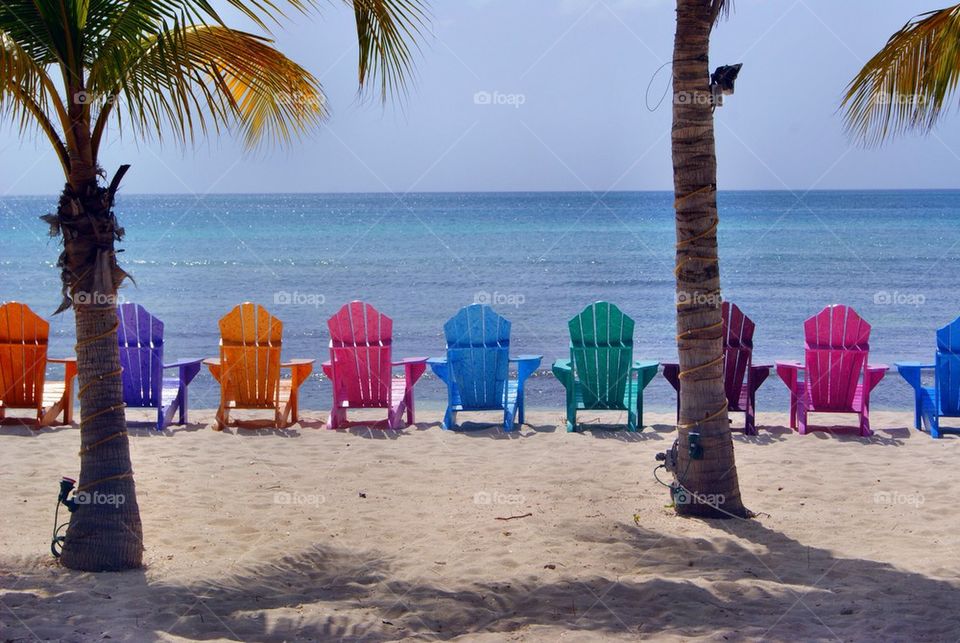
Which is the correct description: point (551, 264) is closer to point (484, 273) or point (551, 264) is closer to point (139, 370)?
point (484, 273)

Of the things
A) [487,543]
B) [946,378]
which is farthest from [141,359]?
[946,378]

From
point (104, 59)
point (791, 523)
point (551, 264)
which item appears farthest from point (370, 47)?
point (551, 264)

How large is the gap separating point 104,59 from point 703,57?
3.19 m

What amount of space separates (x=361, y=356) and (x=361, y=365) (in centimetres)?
8

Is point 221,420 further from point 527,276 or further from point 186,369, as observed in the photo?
point 527,276

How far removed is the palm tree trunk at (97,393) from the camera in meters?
4.71

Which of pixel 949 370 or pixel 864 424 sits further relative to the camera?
pixel 864 424

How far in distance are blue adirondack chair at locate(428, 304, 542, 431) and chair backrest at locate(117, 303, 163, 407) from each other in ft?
7.61

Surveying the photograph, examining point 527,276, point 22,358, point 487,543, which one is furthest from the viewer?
point 527,276

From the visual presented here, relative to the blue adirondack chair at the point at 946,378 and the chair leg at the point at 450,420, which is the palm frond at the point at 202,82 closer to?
the chair leg at the point at 450,420

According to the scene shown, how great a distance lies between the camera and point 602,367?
8.36m

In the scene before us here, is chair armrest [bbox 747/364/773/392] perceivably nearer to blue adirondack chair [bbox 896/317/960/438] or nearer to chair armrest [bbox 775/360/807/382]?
chair armrest [bbox 775/360/807/382]

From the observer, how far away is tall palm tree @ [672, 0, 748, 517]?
5648 millimetres

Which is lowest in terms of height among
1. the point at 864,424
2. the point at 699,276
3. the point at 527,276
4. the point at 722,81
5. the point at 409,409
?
the point at 864,424
